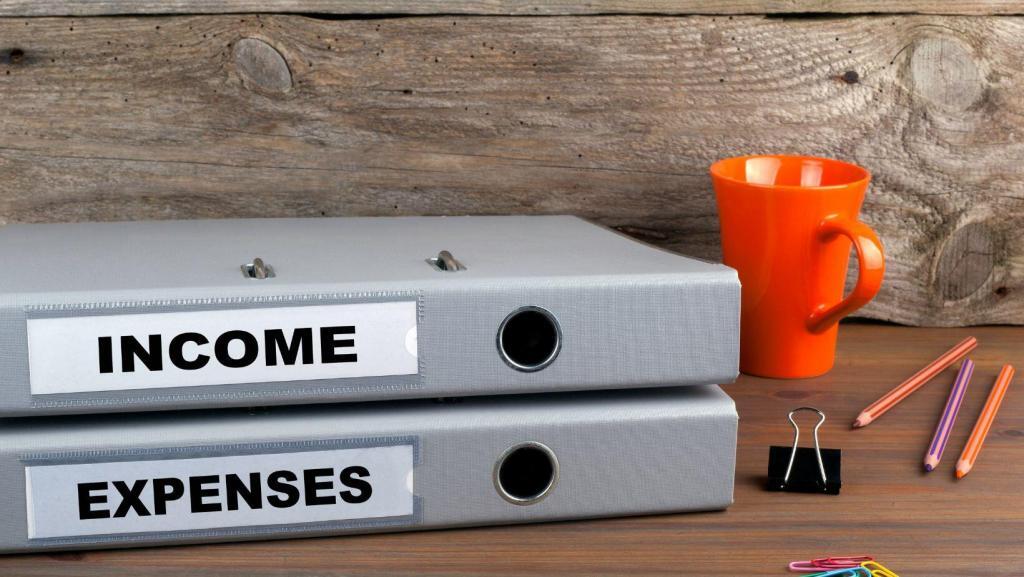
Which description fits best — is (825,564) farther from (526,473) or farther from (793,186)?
(793,186)

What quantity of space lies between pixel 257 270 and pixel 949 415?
43 cm

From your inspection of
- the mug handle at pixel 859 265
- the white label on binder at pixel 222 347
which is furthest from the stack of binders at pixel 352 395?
the mug handle at pixel 859 265

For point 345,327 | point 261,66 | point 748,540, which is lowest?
point 748,540

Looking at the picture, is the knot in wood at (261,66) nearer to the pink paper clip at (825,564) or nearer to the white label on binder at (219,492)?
the white label on binder at (219,492)

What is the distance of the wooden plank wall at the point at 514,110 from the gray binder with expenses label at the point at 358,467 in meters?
0.33

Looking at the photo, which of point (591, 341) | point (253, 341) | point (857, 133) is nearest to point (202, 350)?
point (253, 341)

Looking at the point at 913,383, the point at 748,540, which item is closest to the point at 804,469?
the point at 748,540

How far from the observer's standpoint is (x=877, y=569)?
1.56 ft

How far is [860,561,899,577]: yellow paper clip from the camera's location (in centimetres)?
47

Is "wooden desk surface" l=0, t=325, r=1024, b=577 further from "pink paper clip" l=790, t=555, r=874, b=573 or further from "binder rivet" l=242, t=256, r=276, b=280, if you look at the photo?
"binder rivet" l=242, t=256, r=276, b=280

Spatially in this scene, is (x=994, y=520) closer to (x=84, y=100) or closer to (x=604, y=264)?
(x=604, y=264)

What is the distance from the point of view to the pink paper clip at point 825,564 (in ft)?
1.57

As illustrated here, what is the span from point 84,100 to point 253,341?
1.25ft

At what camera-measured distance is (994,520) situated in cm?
53
